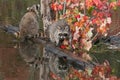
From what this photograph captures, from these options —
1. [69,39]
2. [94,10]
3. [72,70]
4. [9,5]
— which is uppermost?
[9,5]

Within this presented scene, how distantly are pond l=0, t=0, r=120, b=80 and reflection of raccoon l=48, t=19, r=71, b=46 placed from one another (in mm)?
451

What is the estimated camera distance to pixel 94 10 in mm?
13812

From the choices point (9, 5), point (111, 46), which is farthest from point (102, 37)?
point (9, 5)

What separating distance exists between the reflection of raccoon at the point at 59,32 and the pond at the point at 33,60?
0.45 metres

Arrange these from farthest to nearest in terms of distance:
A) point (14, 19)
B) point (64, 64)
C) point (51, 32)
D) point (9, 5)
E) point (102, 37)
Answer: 1. point (9, 5)
2. point (14, 19)
3. point (102, 37)
4. point (51, 32)
5. point (64, 64)

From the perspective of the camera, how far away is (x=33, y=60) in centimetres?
1231

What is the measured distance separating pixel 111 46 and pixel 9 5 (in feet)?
51.3

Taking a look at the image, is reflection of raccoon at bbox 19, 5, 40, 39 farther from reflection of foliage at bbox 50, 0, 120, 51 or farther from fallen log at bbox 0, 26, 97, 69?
reflection of foliage at bbox 50, 0, 120, 51

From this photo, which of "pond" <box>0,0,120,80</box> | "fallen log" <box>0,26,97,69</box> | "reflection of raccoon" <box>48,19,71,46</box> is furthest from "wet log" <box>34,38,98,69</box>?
"reflection of raccoon" <box>48,19,71,46</box>

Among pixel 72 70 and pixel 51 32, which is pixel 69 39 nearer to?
pixel 51 32

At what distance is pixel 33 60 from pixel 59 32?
143cm

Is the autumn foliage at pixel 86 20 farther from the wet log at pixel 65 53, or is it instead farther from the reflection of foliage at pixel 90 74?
the reflection of foliage at pixel 90 74

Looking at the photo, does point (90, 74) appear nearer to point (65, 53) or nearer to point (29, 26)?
point (65, 53)

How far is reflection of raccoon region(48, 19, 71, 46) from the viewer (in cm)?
1319
